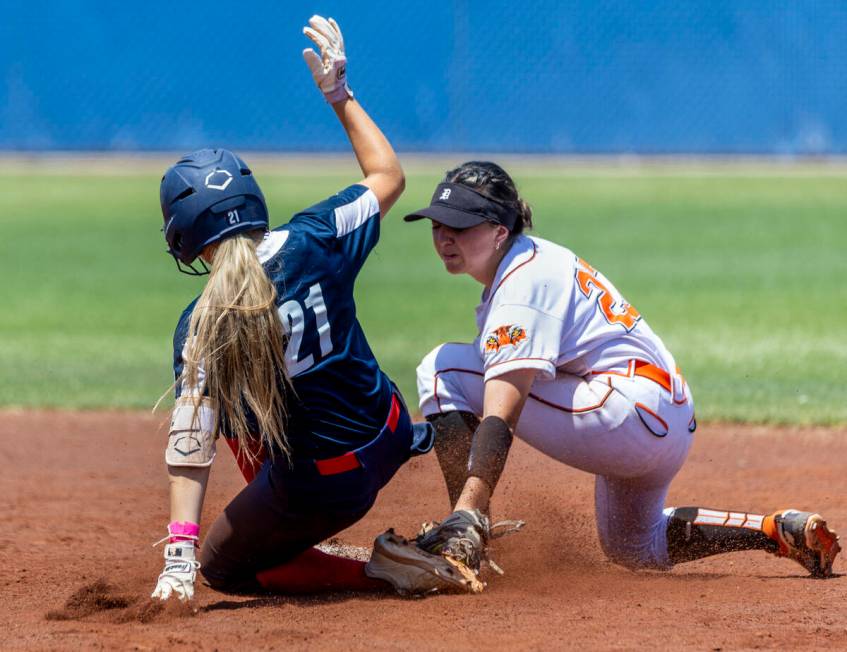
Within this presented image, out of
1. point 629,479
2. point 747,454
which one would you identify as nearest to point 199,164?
point 629,479

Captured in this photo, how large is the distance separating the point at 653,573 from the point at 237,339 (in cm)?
165

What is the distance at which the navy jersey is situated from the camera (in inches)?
129

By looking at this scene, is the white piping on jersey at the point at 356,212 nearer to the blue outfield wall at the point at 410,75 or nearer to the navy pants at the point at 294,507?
the navy pants at the point at 294,507

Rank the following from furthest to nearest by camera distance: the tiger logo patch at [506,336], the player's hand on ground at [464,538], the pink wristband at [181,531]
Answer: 1. the tiger logo patch at [506,336]
2. the player's hand on ground at [464,538]
3. the pink wristband at [181,531]

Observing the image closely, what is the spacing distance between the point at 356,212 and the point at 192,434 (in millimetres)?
821

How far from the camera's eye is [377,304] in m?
10.8

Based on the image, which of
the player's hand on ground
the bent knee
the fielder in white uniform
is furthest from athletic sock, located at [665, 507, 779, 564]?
the bent knee

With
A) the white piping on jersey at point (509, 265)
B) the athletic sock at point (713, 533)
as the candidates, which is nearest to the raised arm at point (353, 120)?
the white piping on jersey at point (509, 265)

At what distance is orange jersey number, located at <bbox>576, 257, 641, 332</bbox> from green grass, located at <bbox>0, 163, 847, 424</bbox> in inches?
120

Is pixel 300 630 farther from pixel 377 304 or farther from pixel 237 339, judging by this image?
pixel 377 304

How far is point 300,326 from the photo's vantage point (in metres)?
3.29

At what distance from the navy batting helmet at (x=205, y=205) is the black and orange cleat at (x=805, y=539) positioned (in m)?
1.85

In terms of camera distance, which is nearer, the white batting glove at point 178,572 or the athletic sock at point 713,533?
the white batting glove at point 178,572

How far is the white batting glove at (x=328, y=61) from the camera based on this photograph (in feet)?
12.5
